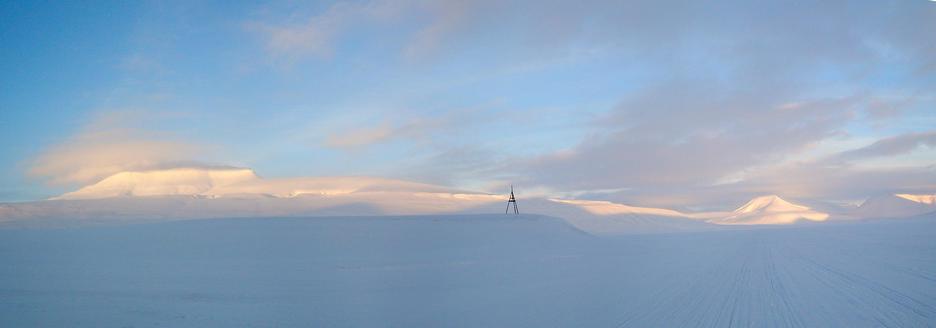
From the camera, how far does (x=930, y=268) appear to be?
18.4m

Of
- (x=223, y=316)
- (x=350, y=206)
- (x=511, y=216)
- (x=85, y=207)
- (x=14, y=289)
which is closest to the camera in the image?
(x=223, y=316)

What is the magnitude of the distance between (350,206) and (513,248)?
59.7 meters

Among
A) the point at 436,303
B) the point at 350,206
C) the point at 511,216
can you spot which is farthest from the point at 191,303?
the point at 350,206

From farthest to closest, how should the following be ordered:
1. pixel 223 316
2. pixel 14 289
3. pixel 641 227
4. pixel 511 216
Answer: pixel 641 227 → pixel 511 216 → pixel 14 289 → pixel 223 316

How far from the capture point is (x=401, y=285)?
675 inches

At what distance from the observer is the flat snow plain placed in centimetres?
1095

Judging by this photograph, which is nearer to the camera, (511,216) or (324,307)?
(324,307)

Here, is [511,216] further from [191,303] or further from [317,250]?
[191,303]

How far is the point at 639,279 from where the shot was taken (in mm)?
17422

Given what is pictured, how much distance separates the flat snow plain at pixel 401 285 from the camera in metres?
11.0

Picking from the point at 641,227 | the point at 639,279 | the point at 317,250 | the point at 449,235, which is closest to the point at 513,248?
the point at 449,235

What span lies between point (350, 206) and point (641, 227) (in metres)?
76.8

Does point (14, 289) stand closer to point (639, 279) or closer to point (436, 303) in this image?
point (436, 303)

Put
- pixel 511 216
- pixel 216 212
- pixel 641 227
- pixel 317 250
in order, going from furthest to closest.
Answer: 1. pixel 641 227
2. pixel 216 212
3. pixel 511 216
4. pixel 317 250
